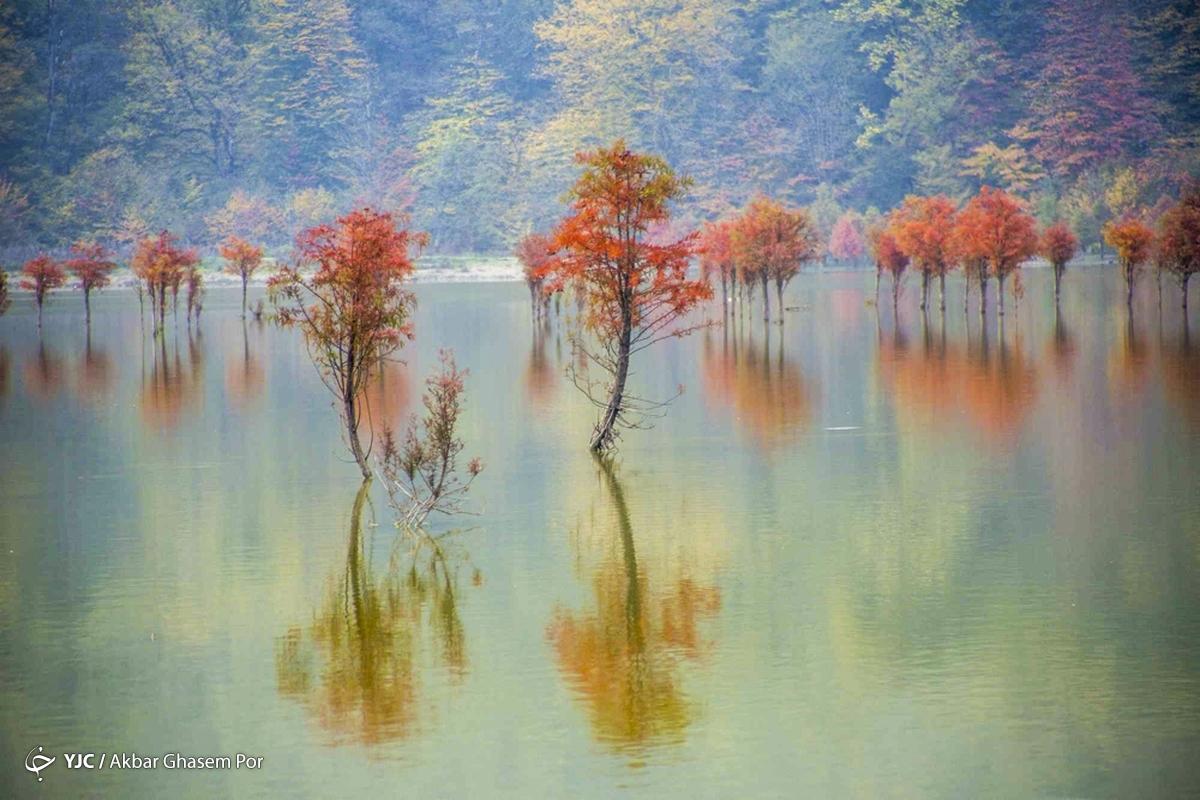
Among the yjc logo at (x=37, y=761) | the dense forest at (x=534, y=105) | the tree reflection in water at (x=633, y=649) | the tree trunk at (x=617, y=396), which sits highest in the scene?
the dense forest at (x=534, y=105)

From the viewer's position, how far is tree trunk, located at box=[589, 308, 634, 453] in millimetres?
27312

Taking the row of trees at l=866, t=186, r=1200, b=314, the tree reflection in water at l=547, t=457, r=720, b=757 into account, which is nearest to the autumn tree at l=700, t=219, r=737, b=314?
the row of trees at l=866, t=186, r=1200, b=314

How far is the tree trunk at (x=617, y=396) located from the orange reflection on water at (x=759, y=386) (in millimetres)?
2552

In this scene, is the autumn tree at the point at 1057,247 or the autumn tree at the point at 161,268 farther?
the autumn tree at the point at 161,268

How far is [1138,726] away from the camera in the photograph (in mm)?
12984

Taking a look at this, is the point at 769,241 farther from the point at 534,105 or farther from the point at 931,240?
the point at 534,105

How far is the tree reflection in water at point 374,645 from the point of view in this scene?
541 inches

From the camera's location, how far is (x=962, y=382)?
123ft

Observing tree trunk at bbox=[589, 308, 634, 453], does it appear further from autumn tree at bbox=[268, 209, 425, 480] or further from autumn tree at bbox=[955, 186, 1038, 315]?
autumn tree at bbox=[955, 186, 1038, 315]

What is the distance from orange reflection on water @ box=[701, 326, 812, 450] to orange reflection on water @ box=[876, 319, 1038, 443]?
210 cm

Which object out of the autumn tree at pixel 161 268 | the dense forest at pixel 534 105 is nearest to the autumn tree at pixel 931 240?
the autumn tree at pixel 161 268

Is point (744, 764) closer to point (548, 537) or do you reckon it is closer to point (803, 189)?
point (548, 537)

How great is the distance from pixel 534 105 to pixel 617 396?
406ft

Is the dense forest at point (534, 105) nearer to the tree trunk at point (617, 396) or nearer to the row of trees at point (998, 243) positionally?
the row of trees at point (998, 243)
